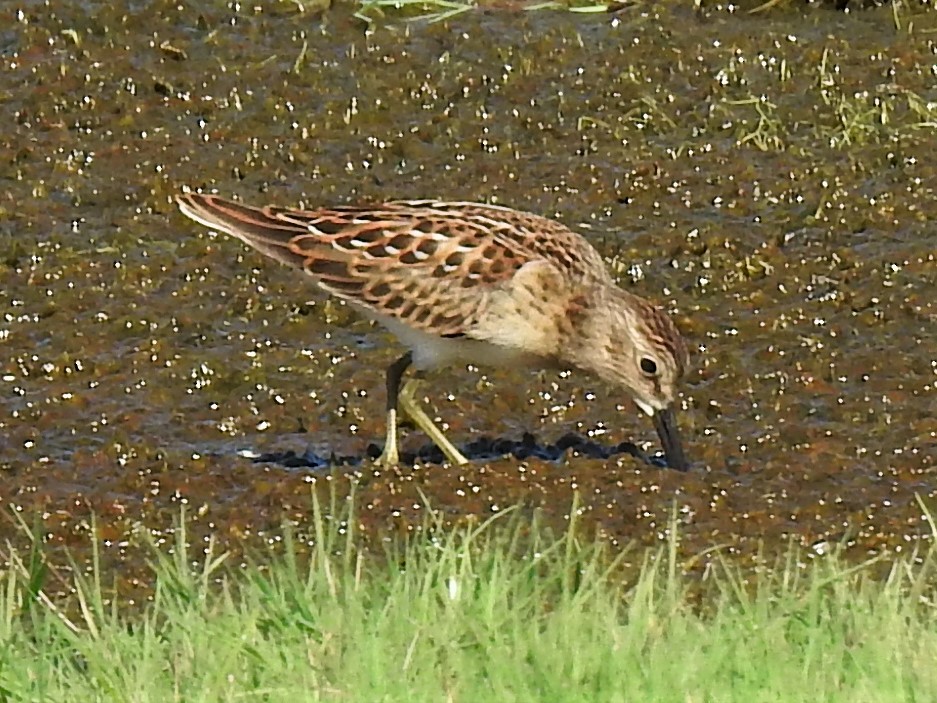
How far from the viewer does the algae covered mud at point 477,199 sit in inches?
265

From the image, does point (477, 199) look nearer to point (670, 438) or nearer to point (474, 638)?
point (670, 438)

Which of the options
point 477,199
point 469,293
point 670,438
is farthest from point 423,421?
point 477,199

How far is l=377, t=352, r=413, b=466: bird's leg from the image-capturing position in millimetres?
6957

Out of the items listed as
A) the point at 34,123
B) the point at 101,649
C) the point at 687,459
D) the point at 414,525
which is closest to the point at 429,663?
the point at 101,649

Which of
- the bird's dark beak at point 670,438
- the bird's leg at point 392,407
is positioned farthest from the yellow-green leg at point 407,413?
the bird's dark beak at point 670,438

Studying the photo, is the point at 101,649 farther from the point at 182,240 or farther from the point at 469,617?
the point at 182,240

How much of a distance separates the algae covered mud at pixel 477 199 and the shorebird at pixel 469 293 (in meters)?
0.26

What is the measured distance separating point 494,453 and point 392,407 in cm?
34

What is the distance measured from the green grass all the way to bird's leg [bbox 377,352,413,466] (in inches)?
55.4

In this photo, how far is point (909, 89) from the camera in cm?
956

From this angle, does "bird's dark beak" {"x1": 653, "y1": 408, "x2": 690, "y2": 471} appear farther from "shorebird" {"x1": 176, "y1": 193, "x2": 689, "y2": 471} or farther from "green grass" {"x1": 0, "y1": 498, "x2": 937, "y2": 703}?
"green grass" {"x1": 0, "y1": 498, "x2": 937, "y2": 703}

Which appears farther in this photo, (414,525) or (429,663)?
(414,525)

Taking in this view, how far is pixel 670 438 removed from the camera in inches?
269

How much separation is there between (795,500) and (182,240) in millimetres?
2929
